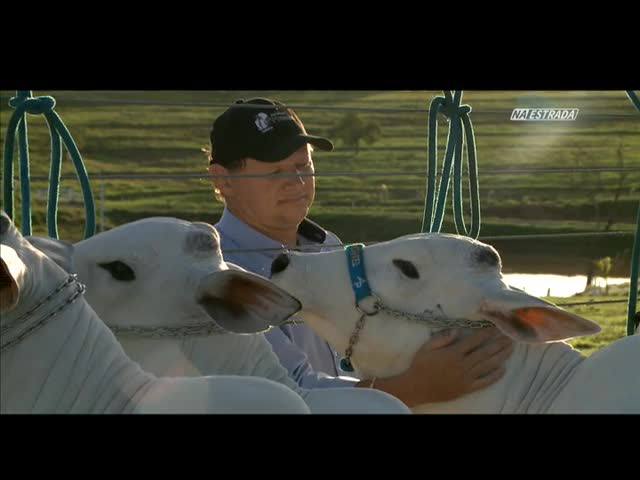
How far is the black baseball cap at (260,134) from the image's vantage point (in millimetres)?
3492

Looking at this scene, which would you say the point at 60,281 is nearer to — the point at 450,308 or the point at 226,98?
the point at 450,308

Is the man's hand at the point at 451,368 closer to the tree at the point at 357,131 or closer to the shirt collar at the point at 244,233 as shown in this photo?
the shirt collar at the point at 244,233

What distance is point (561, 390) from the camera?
304 cm

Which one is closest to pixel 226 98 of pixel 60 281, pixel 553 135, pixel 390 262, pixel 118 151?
pixel 553 135

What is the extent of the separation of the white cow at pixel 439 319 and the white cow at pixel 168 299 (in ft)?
0.83

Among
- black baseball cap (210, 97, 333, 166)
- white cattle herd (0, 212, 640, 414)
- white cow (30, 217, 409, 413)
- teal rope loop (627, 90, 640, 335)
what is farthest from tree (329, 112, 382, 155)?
white cow (30, 217, 409, 413)

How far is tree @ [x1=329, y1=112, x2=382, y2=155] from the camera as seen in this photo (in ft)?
51.4

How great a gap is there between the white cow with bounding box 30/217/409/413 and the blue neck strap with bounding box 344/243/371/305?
11.8 inches

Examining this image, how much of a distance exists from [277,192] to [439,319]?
2.26 feet

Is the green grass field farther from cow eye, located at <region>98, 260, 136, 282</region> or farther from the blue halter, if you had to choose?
cow eye, located at <region>98, 260, 136, 282</region>

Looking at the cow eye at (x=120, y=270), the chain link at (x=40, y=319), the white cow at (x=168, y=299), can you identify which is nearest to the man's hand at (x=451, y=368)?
the white cow at (x=168, y=299)

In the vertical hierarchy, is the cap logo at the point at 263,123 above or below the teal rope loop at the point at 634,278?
above

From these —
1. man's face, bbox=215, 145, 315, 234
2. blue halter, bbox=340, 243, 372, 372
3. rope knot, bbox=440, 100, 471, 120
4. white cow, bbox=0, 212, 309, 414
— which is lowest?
white cow, bbox=0, 212, 309, 414

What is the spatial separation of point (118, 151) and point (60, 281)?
1417cm
